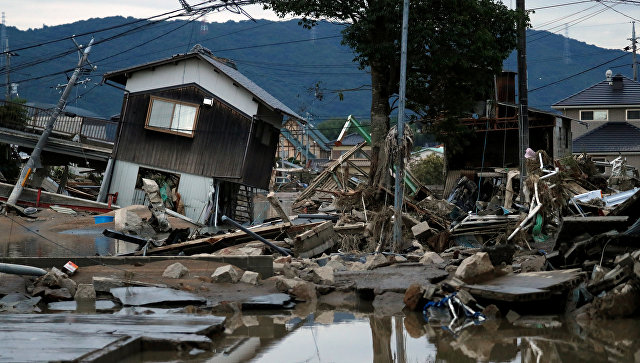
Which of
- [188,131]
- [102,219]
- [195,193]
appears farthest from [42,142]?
[102,219]

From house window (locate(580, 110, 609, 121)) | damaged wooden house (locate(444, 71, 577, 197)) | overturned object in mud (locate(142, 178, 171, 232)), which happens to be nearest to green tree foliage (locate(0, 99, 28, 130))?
overturned object in mud (locate(142, 178, 171, 232))

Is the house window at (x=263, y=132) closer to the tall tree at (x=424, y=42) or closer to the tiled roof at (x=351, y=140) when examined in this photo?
the tall tree at (x=424, y=42)

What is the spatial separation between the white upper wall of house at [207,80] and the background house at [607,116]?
26464 mm

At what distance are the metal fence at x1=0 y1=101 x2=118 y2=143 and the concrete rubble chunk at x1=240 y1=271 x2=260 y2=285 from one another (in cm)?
2124

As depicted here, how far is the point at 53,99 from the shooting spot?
137 meters

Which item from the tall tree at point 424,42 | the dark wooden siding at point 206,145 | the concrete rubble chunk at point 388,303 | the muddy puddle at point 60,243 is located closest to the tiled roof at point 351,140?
the dark wooden siding at point 206,145

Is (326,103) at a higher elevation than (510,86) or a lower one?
higher

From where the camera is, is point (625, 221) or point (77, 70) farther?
point (77, 70)

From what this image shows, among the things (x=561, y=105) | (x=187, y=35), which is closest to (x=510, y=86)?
(x=561, y=105)

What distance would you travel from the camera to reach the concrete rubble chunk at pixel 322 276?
14219 mm

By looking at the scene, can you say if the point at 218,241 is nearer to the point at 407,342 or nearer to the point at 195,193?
the point at 407,342

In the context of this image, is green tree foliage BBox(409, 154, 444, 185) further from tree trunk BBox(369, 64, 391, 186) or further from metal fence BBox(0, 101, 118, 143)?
tree trunk BBox(369, 64, 391, 186)

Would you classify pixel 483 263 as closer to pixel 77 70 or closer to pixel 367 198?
pixel 367 198

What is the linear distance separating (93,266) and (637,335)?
386 inches
